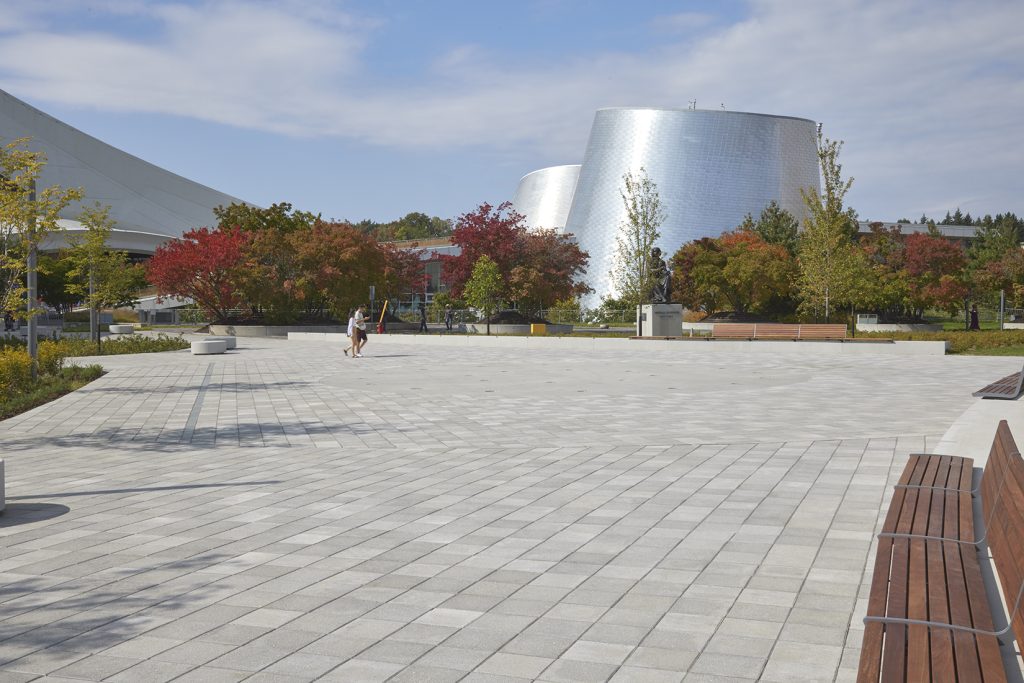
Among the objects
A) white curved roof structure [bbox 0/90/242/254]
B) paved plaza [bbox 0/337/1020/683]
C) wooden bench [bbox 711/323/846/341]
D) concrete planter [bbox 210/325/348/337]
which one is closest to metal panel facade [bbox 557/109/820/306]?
concrete planter [bbox 210/325/348/337]

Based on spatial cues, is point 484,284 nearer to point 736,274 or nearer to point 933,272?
point 736,274

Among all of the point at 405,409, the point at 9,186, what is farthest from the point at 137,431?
the point at 9,186

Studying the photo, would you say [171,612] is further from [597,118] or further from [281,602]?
[597,118]

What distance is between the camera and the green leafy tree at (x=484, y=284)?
4228 cm

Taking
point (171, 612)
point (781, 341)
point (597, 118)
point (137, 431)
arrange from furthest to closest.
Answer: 1. point (597, 118)
2. point (781, 341)
3. point (137, 431)
4. point (171, 612)

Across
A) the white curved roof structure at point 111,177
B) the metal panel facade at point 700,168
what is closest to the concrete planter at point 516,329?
the metal panel facade at point 700,168

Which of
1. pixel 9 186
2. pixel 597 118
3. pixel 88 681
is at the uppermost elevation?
pixel 597 118

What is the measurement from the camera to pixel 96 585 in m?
4.55

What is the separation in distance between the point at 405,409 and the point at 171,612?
8.15 meters

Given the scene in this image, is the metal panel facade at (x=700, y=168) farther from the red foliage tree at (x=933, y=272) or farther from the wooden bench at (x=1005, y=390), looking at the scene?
the wooden bench at (x=1005, y=390)

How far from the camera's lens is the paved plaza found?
12.1ft

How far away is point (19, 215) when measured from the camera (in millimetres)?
12602

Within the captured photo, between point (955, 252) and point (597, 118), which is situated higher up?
point (597, 118)

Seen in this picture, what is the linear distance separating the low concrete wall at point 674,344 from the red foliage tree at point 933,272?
19380mm
